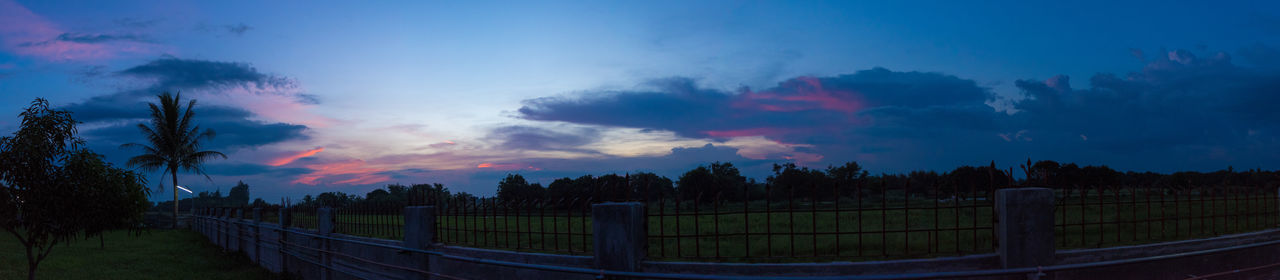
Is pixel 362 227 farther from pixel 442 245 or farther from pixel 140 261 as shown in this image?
pixel 140 261

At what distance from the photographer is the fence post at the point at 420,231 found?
10.1 meters

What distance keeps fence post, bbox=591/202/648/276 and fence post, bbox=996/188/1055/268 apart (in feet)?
13.0

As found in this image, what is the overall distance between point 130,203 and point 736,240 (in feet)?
36.9

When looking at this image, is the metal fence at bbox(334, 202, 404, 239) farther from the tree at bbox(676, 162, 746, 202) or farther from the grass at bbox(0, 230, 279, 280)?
the tree at bbox(676, 162, 746, 202)

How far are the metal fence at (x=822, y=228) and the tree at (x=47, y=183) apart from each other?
29.6 feet

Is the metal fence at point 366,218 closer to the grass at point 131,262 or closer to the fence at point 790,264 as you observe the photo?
the fence at point 790,264

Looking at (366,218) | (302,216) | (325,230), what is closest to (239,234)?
(302,216)

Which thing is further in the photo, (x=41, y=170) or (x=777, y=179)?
(x=777, y=179)

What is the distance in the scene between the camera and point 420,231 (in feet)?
33.3

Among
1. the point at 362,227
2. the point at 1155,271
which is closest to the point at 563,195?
the point at 362,227

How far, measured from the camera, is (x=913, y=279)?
5.33 m

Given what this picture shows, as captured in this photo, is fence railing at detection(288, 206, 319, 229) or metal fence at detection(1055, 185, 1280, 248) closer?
metal fence at detection(1055, 185, 1280, 248)

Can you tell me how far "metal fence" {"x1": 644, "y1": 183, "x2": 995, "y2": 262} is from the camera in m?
7.95

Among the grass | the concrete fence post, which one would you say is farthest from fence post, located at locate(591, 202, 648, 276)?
the concrete fence post
